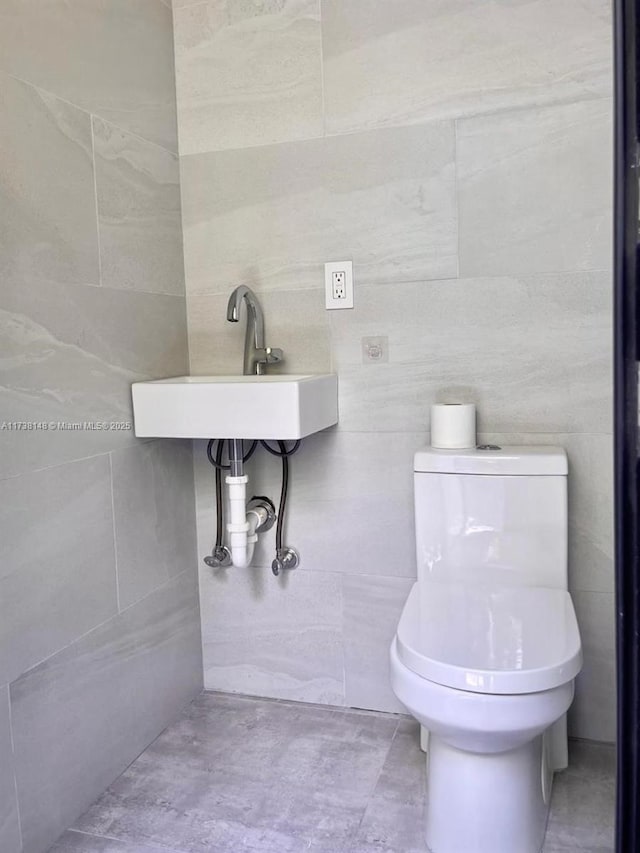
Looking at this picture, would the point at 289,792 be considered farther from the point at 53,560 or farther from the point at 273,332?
the point at 273,332

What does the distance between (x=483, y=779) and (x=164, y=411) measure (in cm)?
108

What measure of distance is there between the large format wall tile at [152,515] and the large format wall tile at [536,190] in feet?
3.13

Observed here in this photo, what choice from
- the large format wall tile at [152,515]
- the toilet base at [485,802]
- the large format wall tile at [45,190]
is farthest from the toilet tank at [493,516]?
the large format wall tile at [45,190]

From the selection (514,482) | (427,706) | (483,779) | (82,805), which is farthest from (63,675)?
(514,482)

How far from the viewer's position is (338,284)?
1933 mm

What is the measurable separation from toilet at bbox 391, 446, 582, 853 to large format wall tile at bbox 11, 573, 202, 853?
71cm

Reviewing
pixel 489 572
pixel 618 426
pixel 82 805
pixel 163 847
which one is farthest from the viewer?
pixel 489 572

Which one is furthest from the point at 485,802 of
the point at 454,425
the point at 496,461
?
the point at 454,425

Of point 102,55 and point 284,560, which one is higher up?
point 102,55

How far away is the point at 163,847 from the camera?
1475mm

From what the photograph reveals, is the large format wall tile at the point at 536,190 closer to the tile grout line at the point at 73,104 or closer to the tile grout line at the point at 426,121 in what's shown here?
the tile grout line at the point at 426,121

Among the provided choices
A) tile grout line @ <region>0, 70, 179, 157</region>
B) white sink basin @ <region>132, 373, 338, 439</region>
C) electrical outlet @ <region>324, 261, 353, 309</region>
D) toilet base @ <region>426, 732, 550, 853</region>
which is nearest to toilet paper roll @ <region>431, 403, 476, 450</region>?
white sink basin @ <region>132, 373, 338, 439</region>

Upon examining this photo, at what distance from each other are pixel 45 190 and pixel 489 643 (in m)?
1.28

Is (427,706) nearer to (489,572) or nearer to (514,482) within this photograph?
(489,572)
